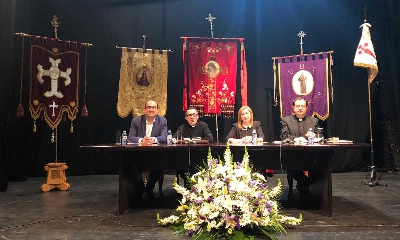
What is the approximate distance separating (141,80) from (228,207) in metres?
3.86

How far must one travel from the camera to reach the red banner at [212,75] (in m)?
5.67

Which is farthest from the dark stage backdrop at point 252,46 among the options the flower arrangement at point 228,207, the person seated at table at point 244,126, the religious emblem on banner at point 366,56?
the flower arrangement at point 228,207

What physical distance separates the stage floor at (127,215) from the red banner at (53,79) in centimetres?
114

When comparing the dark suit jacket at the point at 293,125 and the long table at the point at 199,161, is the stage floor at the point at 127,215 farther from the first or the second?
the dark suit jacket at the point at 293,125

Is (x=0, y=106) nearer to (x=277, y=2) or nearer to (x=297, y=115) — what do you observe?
(x=297, y=115)

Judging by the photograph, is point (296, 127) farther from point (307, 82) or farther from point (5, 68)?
point (5, 68)

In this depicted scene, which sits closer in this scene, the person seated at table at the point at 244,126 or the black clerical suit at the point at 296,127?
the black clerical suit at the point at 296,127

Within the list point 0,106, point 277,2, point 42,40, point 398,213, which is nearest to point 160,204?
point 398,213

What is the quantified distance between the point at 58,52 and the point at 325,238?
4.42m

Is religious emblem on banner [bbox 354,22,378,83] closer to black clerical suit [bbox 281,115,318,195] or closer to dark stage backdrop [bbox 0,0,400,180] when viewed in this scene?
dark stage backdrop [bbox 0,0,400,180]

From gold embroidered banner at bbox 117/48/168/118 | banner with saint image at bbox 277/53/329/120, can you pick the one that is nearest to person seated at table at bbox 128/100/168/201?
gold embroidered banner at bbox 117/48/168/118

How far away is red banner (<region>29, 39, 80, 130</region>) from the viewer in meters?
4.87

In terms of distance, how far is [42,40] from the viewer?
4.93m

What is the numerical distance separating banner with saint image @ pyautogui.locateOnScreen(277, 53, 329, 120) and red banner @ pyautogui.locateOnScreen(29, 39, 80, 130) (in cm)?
342
